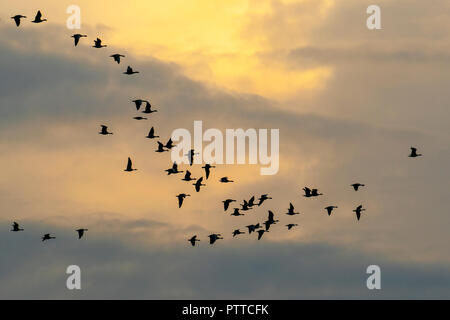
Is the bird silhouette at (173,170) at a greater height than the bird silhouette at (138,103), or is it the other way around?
the bird silhouette at (138,103)

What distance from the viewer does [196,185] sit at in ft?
522

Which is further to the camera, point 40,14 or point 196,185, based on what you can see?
point 196,185

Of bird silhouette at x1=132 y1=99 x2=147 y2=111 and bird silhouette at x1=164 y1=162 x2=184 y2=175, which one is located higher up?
bird silhouette at x1=132 y1=99 x2=147 y2=111
